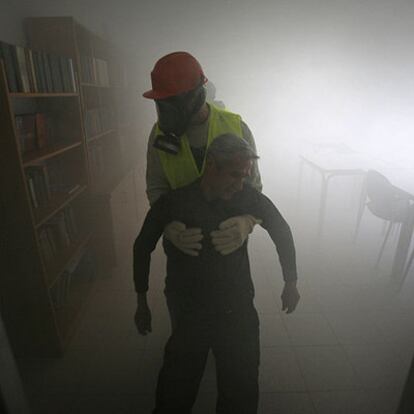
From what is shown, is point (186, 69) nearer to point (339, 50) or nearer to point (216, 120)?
point (216, 120)

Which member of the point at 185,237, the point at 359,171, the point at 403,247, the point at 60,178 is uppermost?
the point at 185,237

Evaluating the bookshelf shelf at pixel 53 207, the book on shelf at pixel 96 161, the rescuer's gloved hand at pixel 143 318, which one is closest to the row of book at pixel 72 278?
the bookshelf shelf at pixel 53 207

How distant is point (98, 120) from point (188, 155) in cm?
192

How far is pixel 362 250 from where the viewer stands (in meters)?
2.98

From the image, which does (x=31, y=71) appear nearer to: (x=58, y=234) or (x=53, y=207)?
(x=53, y=207)

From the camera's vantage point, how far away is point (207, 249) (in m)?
1.04

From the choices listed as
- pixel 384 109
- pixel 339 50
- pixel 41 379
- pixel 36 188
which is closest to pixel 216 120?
pixel 36 188

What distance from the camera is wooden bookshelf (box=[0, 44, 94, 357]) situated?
4.76 ft

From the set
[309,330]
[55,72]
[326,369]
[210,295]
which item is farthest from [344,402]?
[55,72]

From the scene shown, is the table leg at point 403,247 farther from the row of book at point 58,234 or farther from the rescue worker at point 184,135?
the row of book at point 58,234

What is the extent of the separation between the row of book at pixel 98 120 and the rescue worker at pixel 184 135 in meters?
1.54

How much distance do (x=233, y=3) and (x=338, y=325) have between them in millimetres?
2889

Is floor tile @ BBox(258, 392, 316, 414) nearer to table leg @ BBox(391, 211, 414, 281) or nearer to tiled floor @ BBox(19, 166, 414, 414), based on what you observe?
tiled floor @ BBox(19, 166, 414, 414)

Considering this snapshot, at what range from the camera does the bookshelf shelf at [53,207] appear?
1679 millimetres
